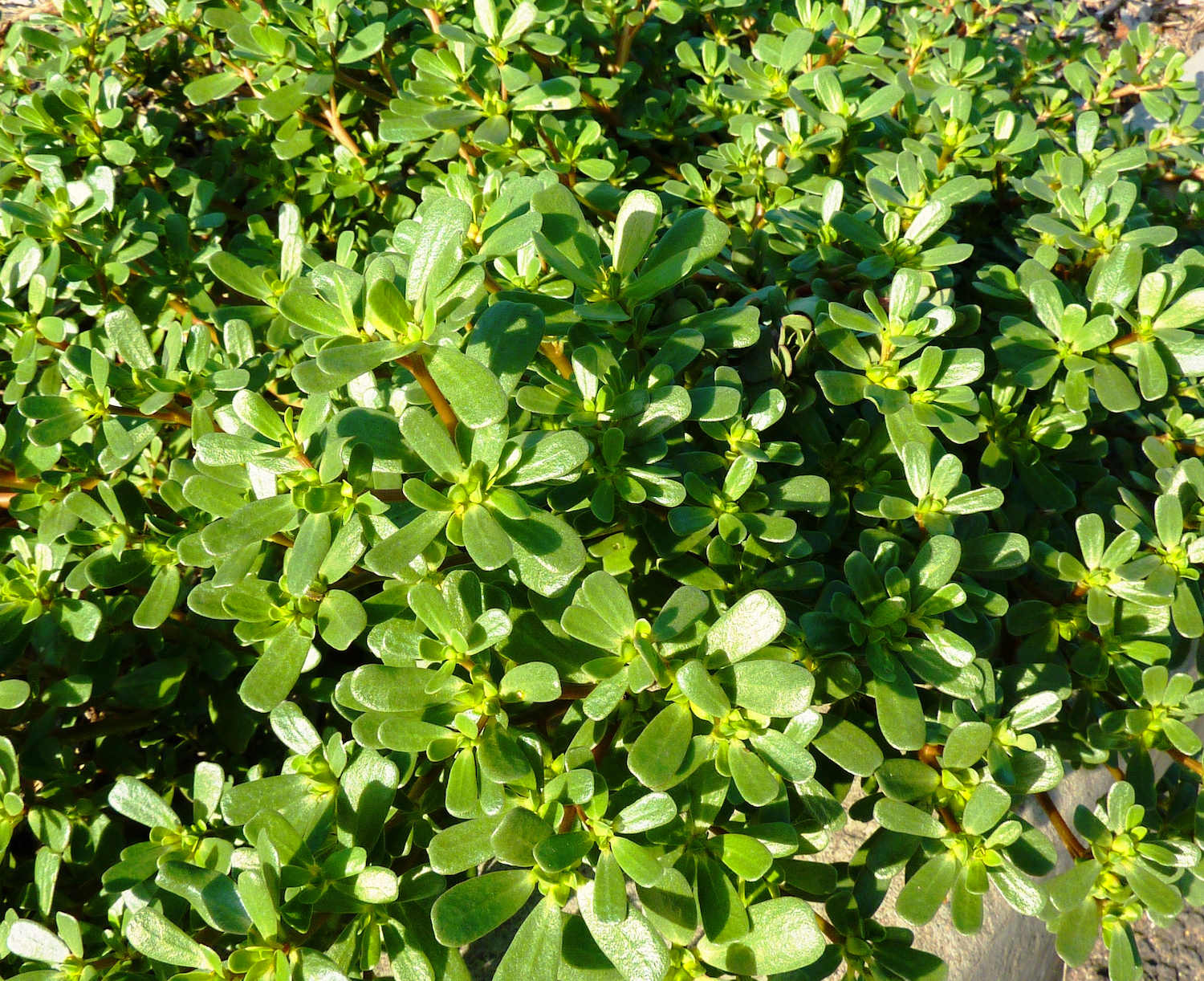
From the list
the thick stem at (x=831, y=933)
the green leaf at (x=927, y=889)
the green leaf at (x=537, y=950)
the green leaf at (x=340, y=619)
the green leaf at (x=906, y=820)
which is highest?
the green leaf at (x=340, y=619)

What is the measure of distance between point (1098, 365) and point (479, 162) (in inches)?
59.1

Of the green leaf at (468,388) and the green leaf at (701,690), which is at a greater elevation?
the green leaf at (468,388)

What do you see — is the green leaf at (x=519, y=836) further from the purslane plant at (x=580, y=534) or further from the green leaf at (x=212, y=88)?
the green leaf at (x=212, y=88)

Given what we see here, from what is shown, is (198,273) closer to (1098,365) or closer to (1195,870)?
(1098,365)

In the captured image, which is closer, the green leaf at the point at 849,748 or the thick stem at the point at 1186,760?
the green leaf at the point at 849,748

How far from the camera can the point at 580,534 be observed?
1457mm

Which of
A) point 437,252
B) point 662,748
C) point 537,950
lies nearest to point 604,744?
point 662,748

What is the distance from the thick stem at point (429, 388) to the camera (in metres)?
1.11

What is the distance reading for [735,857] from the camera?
1152 mm

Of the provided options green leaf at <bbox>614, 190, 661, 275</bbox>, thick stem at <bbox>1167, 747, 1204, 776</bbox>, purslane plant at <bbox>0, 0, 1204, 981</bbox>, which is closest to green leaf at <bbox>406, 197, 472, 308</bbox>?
purslane plant at <bbox>0, 0, 1204, 981</bbox>

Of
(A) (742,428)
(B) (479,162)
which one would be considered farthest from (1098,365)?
(B) (479,162)

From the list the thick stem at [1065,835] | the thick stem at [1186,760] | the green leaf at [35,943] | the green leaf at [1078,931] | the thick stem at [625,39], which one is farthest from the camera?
the thick stem at [625,39]

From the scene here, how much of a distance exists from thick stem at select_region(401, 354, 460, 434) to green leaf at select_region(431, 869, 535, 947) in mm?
616

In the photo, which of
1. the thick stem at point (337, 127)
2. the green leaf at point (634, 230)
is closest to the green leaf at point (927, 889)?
the green leaf at point (634, 230)
